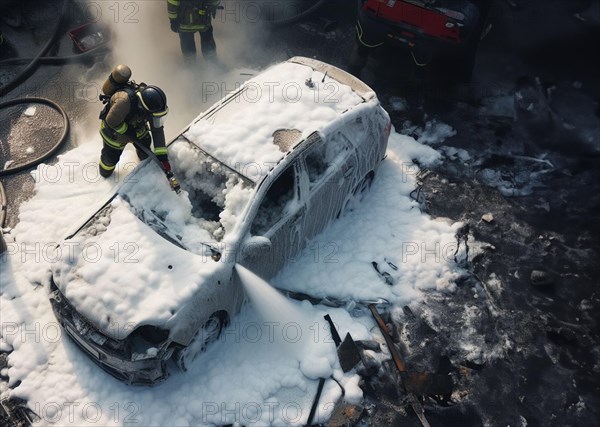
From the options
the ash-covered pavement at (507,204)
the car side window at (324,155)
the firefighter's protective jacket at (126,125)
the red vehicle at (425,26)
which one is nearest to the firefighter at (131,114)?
the firefighter's protective jacket at (126,125)

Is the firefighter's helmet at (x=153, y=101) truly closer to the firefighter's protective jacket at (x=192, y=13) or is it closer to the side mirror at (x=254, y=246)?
the side mirror at (x=254, y=246)

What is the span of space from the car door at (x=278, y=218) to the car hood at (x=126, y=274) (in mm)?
615

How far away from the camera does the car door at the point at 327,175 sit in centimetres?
562

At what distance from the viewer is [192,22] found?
818 centimetres

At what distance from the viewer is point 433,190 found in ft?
23.4

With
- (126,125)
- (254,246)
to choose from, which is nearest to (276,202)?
(254,246)

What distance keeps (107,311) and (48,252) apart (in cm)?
202

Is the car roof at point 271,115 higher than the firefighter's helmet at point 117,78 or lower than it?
lower

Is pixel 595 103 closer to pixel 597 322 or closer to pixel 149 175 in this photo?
pixel 597 322

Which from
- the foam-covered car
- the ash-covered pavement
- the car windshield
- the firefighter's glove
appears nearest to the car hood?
the foam-covered car

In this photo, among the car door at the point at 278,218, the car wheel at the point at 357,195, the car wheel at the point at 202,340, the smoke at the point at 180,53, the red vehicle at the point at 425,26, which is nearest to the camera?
the car wheel at the point at 202,340

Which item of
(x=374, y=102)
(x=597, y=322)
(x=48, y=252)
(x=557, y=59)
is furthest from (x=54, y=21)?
(x=597, y=322)

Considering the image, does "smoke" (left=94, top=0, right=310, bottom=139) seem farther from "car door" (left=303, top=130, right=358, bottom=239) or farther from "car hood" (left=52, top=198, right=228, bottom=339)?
"car hood" (left=52, top=198, right=228, bottom=339)

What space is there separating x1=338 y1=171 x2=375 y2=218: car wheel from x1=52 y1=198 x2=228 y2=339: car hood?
2.24m
